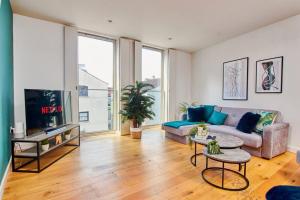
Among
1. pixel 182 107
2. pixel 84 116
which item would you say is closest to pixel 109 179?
pixel 84 116

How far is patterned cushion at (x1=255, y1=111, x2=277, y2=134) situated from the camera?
327 cm

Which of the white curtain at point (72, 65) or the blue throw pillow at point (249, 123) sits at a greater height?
the white curtain at point (72, 65)

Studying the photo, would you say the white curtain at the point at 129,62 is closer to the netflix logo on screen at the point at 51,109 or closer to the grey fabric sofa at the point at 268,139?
the netflix logo on screen at the point at 51,109

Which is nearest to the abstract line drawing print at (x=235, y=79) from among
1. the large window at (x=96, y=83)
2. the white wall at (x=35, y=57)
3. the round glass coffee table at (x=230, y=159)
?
the round glass coffee table at (x=230, y=159)

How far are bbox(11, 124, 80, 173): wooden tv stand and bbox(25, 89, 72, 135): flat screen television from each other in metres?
0.13

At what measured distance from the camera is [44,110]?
2.99 meters

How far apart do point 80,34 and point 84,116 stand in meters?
2.07

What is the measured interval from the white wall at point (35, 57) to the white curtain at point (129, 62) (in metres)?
1.47

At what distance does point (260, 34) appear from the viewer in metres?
3.95

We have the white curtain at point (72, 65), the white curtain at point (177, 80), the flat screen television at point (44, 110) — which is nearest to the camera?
the flat screen television at point (44, 110)

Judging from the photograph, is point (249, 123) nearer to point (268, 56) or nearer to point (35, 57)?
point (268, 56)

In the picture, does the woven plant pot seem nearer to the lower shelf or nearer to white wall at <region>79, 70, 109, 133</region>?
white wall at <region>79, 70, 109, 133</region>

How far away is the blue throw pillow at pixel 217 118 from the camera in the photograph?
4207 millimetres

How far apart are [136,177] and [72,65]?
9.58 feet
